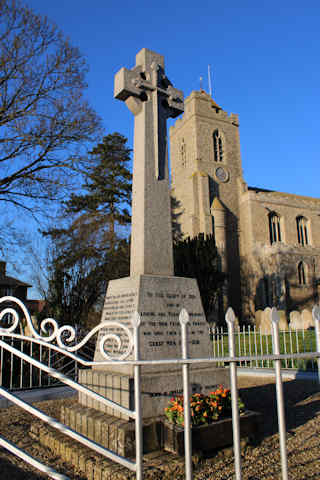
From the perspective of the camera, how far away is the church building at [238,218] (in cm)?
3169

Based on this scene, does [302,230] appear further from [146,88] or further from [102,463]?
[102,463]

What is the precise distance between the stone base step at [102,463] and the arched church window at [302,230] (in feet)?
118

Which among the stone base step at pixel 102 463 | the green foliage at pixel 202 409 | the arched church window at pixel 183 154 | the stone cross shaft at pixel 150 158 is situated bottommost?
the stone base step at pixel 102 463

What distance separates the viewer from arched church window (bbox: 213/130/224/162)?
3638 centimetres

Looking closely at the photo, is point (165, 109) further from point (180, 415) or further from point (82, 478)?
point (82, 478)

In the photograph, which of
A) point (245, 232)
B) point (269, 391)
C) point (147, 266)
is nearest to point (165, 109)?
point (147, 266)

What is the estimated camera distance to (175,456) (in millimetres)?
3271

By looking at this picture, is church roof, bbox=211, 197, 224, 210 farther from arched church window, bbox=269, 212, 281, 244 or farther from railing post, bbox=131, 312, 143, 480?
railing post, bbox=131, 312, 143, 480

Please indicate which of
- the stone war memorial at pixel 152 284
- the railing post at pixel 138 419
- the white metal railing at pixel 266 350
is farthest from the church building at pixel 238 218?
the railing post at pixel 138 419

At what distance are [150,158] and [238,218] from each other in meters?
31.2

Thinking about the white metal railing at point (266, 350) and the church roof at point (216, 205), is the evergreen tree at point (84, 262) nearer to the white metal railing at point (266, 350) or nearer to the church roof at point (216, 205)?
the white metal railing at point (266, 350)

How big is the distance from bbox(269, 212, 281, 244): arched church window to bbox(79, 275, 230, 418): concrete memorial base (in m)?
31.7

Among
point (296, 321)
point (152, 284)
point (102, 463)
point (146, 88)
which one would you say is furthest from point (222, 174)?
point (102, 463)

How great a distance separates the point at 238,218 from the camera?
116 ft
